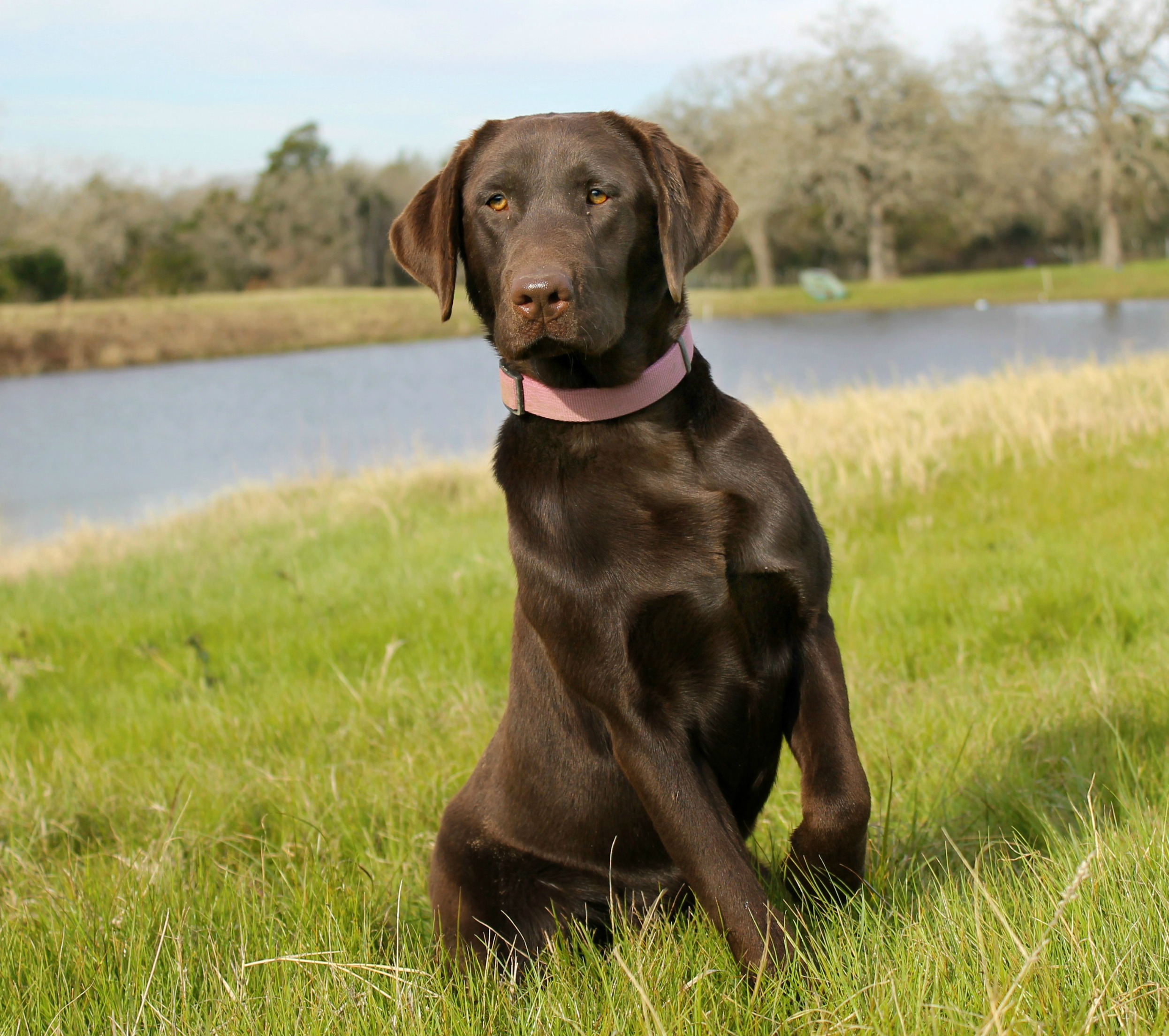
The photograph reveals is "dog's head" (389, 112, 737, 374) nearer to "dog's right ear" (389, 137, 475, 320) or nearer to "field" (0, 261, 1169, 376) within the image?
"dog's right ear" (389, 137, 475, 320)

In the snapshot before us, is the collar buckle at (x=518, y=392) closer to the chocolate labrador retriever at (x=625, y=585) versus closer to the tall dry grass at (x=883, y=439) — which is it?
the chocolate labrador retriever at (x=625, y=585)

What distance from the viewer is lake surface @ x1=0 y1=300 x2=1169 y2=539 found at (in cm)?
1636

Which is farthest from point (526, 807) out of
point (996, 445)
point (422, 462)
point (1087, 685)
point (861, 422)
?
point (422, 462)

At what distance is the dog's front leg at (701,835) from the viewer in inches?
78.2

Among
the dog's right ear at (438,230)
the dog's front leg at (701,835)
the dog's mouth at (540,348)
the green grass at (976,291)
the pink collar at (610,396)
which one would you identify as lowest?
the dog's front leg at (701,835)

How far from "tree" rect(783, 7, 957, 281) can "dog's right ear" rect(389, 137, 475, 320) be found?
52969 millimetres

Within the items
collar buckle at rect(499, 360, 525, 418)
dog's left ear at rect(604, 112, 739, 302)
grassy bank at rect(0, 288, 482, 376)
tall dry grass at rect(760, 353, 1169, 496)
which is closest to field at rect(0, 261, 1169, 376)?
grassy bank at rect(0, 288, 482, 376)

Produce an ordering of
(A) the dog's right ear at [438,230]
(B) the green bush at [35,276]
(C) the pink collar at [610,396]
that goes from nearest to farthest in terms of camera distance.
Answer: (C) the pink collar at [610,396], (A) the dog's right ear at [438,230], (B) the green bush at [35,276]

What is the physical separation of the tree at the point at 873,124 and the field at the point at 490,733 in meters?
48.0

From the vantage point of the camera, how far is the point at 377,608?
6.03 m

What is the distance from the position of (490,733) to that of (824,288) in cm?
4853

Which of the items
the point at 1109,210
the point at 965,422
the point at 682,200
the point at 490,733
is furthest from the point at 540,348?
the point at 1109,210

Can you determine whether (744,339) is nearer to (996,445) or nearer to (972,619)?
(996,445)

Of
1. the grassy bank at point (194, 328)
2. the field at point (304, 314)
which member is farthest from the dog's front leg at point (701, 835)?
the field at point (304, 314)
